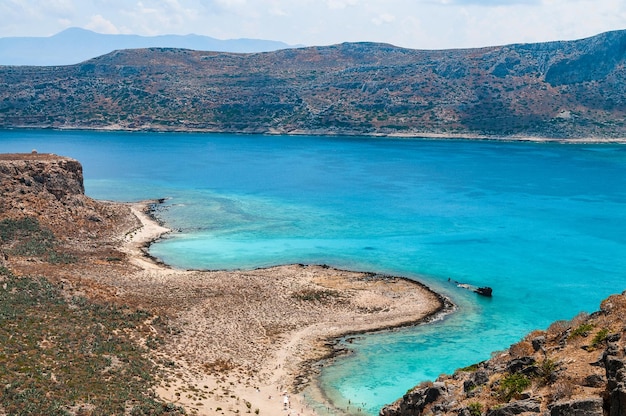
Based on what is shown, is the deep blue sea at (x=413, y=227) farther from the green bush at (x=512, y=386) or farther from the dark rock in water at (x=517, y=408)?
the dark rock in water at (x=517, y=408)

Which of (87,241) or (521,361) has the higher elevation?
(521,361)

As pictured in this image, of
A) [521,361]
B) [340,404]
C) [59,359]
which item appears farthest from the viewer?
[340,404]

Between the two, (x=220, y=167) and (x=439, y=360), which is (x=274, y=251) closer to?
(x=439, y=360)

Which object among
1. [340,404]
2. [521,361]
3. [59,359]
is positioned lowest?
[340,404]

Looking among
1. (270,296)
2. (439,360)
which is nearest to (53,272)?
(270,296)

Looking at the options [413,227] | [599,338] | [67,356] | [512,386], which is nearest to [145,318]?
[67,356]

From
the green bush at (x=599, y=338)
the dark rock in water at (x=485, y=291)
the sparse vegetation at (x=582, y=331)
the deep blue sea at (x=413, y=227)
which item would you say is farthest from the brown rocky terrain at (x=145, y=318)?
the green bush at (x=599, y=338)

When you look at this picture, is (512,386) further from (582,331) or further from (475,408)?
(582,331)

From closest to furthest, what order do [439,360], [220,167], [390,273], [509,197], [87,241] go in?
1. [439,360]
2. [390,273]
3. [87,241]
4. [509,197]
5. [220,167]
